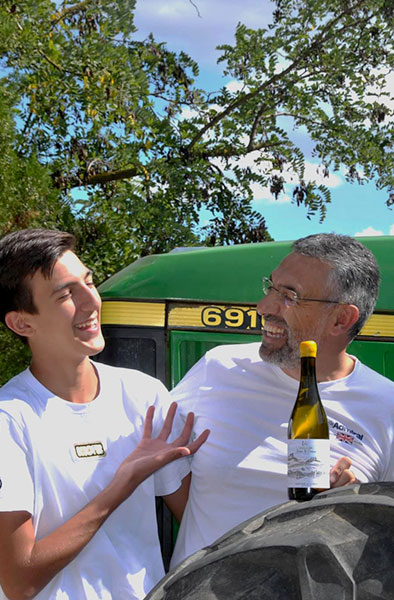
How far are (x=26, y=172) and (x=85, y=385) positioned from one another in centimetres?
505

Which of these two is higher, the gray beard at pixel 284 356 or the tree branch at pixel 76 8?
the tree branch at pixel 76 8

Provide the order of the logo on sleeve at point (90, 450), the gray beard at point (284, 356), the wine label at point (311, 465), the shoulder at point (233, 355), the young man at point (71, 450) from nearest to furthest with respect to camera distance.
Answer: the wine label at point (311, 465) → the young man at point (71, 450) → the logo on sleeve at point (90, 450) → the gray beard at point (284, 356) → the shoulder at point (233, 355)

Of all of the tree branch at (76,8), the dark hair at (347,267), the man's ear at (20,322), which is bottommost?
the man's ear at (20,322)

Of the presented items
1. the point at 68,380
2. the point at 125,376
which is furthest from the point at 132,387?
the point at 68,380

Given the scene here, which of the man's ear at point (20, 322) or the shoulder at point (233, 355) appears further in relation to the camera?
the shoulder at point (233, 355)

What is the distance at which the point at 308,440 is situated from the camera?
1862 mm

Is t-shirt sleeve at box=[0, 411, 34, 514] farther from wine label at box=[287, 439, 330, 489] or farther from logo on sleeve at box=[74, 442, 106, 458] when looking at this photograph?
wine label at box=[287, 439, 330, 489]

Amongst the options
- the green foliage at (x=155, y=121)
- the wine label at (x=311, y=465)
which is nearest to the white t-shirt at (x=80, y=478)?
the wine label at (x=311, y=465)

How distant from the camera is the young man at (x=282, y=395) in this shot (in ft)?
7.23

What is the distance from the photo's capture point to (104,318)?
3.49m

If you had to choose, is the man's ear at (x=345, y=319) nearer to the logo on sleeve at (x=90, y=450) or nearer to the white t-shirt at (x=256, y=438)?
the white t-shirt at (x=256, y=438)

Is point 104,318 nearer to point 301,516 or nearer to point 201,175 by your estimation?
point 301,516

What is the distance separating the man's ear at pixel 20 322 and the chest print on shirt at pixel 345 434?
0.85m

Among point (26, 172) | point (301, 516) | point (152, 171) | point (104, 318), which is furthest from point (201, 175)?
point (301, 516)
